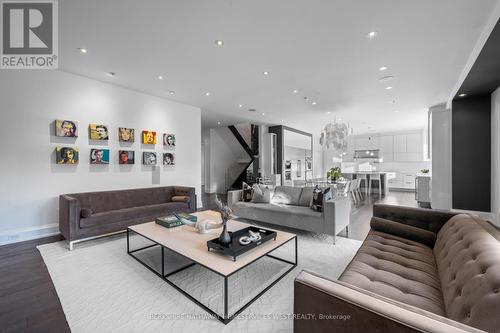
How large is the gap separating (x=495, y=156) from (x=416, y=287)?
16.4 feet

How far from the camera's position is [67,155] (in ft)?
12.6

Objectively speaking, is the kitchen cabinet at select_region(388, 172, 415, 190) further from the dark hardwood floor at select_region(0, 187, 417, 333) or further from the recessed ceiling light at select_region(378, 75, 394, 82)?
the dark hardwood floor at select_region(0, 187, 417, 333)

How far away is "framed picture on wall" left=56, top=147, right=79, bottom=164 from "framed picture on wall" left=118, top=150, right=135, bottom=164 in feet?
2.40

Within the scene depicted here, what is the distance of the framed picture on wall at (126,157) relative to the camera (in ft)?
15.0

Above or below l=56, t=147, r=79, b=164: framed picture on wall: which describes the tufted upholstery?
below

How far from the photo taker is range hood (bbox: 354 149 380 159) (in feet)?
34.6

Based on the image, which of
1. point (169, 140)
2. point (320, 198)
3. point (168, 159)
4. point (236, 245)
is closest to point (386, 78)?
point (320, 198)

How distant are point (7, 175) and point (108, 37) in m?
2.74

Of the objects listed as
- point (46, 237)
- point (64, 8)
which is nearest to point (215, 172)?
point (46, 237)

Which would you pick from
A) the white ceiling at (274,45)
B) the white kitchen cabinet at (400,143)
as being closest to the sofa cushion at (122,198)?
the white ceiling at (274,45)

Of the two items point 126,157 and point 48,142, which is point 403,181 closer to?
point 126,157

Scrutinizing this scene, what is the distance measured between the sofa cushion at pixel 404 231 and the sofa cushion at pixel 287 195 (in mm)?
1728

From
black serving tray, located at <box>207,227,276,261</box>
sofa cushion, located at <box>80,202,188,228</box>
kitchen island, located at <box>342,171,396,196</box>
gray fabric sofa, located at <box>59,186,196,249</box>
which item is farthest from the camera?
kitchen island, located at <box>342,171,396,196</box>

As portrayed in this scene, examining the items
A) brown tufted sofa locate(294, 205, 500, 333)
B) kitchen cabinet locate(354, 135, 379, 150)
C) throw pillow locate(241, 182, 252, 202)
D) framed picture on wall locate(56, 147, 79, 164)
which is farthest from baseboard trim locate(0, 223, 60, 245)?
kitchen cabinet locate(354, 135, 379, 150)
